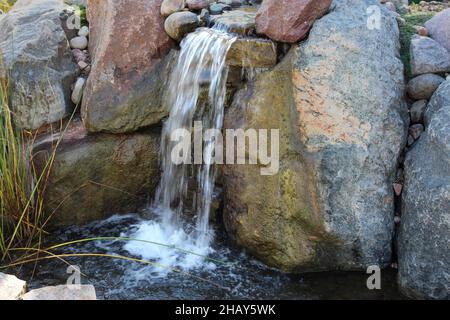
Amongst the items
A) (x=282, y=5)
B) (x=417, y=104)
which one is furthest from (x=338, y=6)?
(x=417, y=104)

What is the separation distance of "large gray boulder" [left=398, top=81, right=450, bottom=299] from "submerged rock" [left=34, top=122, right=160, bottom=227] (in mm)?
2005

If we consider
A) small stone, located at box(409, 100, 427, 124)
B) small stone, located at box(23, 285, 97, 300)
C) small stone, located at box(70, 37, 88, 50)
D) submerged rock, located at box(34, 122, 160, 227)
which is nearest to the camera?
small stone, located at box(23, 285, 97, 300)

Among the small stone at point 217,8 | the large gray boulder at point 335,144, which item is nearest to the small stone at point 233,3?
the small stone at point 217,8

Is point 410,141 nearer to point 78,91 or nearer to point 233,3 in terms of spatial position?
point 233,3

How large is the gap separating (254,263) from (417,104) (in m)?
1.58

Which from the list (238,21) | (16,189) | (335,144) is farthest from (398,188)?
(16,189)

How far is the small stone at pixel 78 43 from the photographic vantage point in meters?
4.63

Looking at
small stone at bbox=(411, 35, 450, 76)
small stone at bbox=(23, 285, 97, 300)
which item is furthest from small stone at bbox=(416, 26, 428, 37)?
small stone at bbox=(23, 285, 97, 300)

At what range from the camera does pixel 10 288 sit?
2617 mm

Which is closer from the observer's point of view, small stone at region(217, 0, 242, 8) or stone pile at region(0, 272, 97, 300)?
stone pile at region(0, 272, 97, 300)

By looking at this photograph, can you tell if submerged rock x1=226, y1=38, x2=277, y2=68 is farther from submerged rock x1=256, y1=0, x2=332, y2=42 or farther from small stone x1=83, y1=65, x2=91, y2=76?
small stone x1=83, y1=65, x2=91, y2=76

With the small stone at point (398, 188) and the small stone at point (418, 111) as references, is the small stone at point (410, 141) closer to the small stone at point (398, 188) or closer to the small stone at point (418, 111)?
the small stone at point (418, 111)

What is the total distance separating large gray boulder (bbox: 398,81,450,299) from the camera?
3.02 m

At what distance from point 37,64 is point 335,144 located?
2.51m
